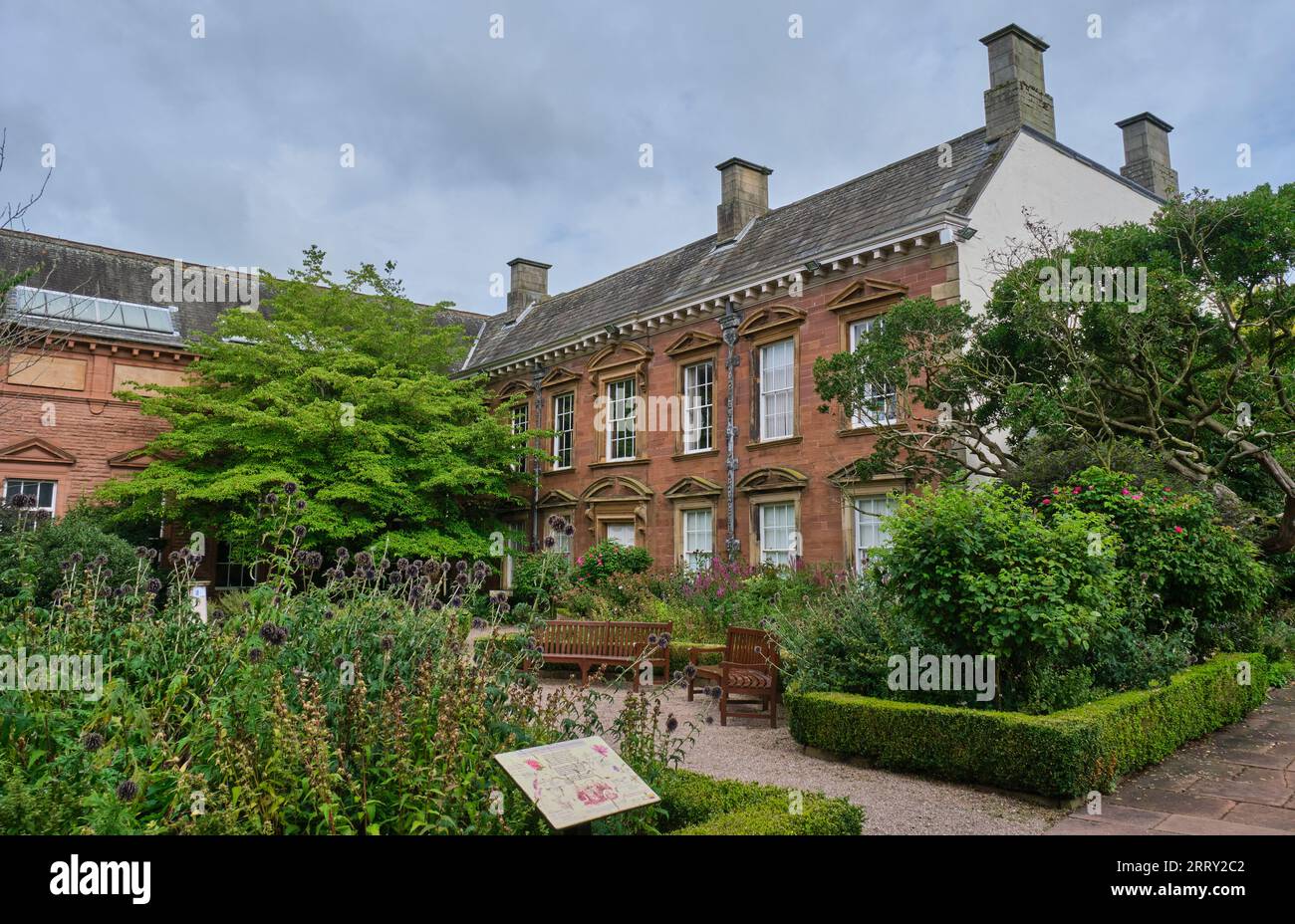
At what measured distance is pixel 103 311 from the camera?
24.1 meters

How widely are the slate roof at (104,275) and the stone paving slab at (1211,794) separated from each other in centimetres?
2048

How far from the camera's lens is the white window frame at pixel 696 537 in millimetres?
18625

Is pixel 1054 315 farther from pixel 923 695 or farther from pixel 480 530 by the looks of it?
pixel 480 530

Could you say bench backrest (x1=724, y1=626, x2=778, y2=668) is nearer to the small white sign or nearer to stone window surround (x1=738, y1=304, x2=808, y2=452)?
the small white sign

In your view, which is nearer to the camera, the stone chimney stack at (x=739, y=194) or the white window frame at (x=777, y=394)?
the white window frame at (x=777, y=394)

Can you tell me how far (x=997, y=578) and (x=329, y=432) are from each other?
15783mm

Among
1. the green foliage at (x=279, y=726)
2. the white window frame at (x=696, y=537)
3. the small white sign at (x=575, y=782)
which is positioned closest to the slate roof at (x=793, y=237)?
the white window frame at (x=696, y=537)

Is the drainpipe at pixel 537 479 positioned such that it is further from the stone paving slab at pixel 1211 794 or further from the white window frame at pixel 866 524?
the stone paving slab at pixel 1211 794

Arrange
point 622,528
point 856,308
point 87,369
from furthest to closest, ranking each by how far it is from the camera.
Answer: point 87,369
point 622,528
point 856,308

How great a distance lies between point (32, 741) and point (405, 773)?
1980 mm

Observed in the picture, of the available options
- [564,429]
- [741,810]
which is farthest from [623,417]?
[741,810]

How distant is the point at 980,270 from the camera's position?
15.1m

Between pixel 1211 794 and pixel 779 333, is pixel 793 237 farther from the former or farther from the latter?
pixel 1211 794

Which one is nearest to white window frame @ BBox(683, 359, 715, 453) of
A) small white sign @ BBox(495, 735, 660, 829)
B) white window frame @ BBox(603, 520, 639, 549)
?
white window frame @ BBox(603, 520, 639, 549)
